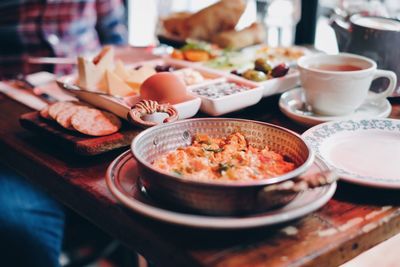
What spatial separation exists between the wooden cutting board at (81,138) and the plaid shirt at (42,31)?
161 cm

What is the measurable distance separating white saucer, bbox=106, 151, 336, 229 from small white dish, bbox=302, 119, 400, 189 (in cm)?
11

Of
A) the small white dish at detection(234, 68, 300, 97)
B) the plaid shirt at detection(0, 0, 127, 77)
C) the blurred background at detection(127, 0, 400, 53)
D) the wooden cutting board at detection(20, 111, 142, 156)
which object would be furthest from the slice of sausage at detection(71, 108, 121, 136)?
the plaid shirt at detection(0, 0, 127, 77)

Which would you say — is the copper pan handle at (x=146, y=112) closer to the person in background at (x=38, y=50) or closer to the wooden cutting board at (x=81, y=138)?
the wooden cutting board at (x=81, y=138)

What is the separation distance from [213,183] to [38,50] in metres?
2.33

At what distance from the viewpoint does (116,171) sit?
923mm

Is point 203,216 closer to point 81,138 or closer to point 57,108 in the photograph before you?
point 81,138

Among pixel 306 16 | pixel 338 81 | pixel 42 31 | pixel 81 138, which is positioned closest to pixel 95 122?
pixel 81 138

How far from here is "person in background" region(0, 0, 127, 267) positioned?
1521 mm

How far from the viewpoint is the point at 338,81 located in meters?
1.25

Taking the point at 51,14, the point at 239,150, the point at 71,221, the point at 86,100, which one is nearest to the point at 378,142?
the point at 239,150

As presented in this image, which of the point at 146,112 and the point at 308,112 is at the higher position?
the point at 146,112

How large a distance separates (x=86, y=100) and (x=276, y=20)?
1290 mm

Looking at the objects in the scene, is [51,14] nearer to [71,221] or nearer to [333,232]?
[71,221]

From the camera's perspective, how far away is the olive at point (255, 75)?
1447 mm
